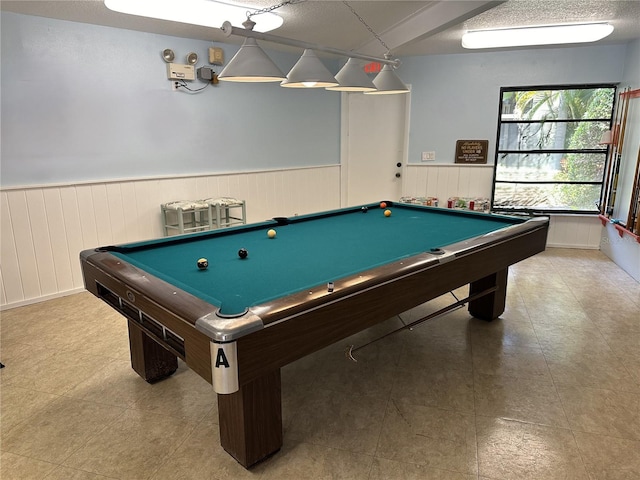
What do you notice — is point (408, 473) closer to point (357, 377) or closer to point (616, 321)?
point (357, 377)

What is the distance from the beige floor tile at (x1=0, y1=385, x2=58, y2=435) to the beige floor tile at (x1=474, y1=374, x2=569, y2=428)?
2.36 m

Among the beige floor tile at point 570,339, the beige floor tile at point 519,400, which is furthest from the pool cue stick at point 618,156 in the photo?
the beige floor tile at point 519,400

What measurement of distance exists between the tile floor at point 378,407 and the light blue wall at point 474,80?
2.95m

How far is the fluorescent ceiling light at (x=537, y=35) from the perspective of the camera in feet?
13.7

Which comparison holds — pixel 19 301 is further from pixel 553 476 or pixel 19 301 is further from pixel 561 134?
pixel 561 134

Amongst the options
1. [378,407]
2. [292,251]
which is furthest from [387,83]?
[378,407]

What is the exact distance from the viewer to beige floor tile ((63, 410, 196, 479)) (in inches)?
73.6

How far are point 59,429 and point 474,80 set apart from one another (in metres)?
5.49

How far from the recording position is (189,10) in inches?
138

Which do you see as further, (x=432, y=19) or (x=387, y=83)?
(x=432, y=19)

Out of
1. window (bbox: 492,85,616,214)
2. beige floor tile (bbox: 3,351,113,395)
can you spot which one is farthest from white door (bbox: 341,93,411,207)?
beige floor tile (bbox: 3,351,113,395)

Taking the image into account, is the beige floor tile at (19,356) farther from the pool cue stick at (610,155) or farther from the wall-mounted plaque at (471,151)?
the pool cue stick at (610,155)

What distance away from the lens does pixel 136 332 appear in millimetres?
2490

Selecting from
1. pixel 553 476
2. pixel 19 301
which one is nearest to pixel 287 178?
pixel 19 301
